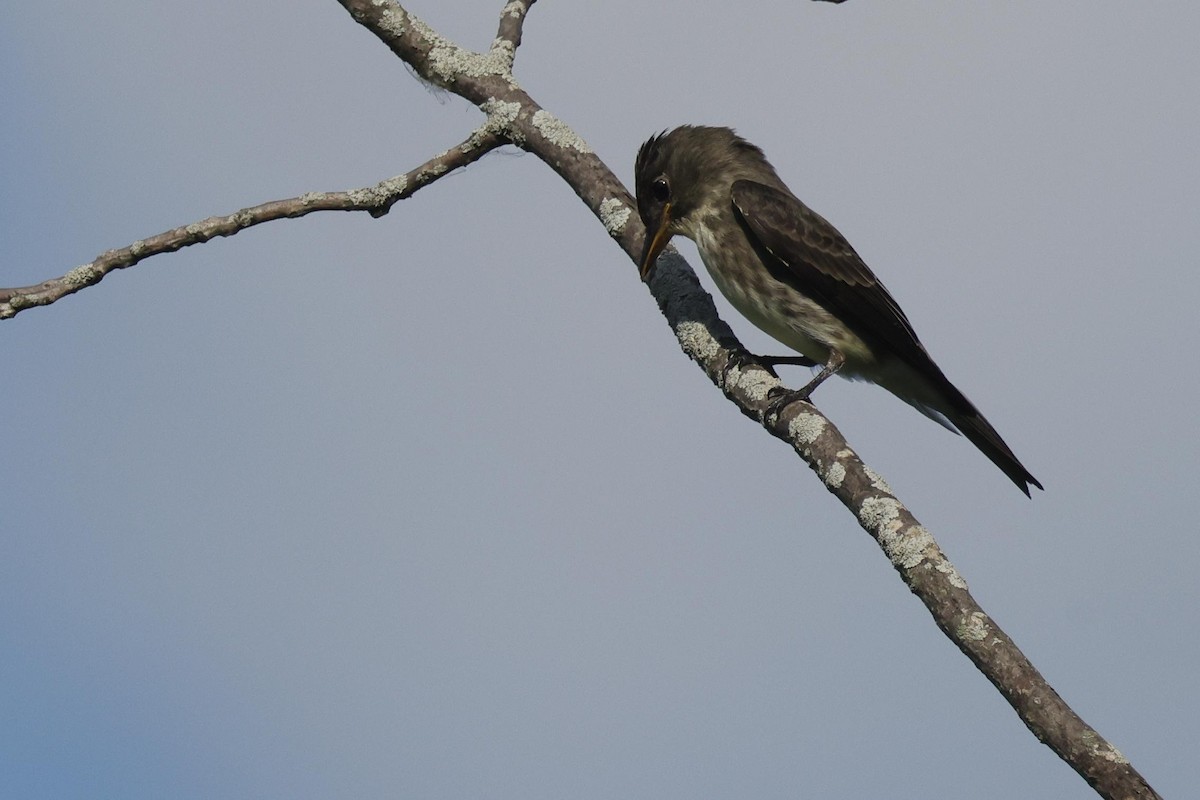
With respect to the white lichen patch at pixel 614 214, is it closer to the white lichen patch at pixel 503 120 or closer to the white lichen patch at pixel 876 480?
the white lichen patch at pixel 503 120

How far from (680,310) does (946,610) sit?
255 centimetres

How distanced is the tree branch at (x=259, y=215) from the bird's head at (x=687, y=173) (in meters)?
0.88

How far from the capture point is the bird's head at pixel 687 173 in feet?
22.4

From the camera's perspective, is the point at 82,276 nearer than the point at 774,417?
No

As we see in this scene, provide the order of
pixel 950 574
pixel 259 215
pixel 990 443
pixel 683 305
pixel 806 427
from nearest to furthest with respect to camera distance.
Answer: pixel 950 574 → pixel 806 427 → pixel 259 215 → pixel 683 305 → pixel 990 443

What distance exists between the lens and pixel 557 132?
657 cm

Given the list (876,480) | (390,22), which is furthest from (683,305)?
(390,22)

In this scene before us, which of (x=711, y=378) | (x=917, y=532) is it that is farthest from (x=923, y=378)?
(x=917, y=532)

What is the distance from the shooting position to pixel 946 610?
416cm

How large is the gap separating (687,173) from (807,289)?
3.36ft

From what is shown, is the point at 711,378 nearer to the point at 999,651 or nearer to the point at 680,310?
the point at 680,310

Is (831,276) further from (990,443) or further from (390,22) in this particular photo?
(390,22)

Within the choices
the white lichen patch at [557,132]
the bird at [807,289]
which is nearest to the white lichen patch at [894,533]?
the bird at [807,289]

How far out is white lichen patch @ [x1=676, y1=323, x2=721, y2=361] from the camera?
6055 millimetres
